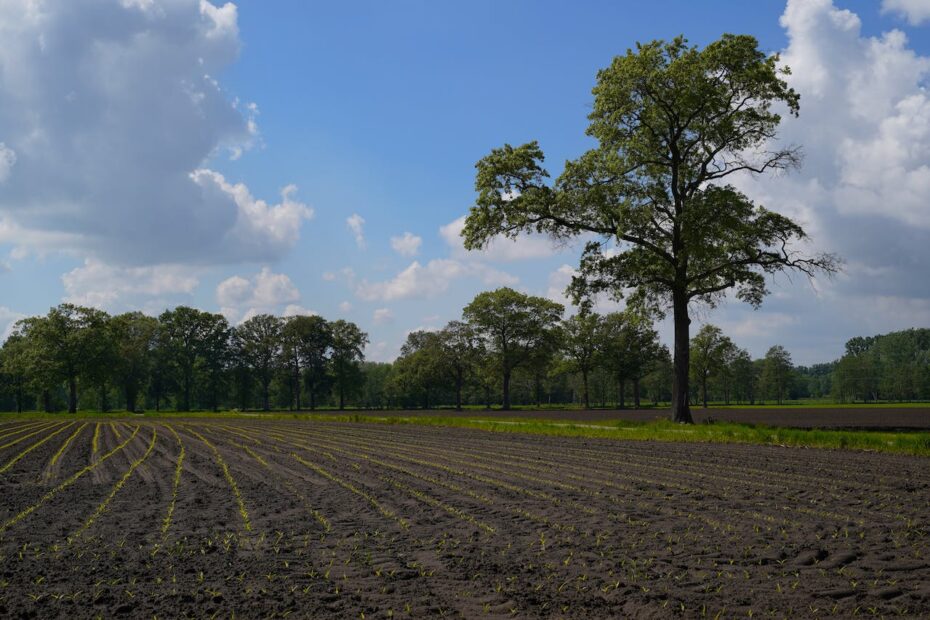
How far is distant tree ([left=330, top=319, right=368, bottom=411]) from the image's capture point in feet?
381

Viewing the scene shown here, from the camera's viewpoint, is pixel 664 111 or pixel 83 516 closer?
pixel 83 516

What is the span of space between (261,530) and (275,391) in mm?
118534

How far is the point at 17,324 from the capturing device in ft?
317

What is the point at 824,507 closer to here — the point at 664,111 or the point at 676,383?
the point at 676,383

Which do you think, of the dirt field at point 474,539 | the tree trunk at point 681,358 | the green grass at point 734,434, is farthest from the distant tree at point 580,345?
the dirt field at point 474,539

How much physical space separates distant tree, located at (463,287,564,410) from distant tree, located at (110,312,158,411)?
4874cm

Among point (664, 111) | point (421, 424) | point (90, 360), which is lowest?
point (421, 424)

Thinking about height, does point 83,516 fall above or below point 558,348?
below

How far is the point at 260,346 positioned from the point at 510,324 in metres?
43.4

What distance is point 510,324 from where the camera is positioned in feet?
328

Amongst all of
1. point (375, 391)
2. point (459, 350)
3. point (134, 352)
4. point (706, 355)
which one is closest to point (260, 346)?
point (134, 352)

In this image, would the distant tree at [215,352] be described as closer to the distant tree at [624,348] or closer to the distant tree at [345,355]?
the distant tree at [345,355]

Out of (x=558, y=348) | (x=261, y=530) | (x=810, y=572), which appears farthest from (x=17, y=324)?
(x=810, y=572)

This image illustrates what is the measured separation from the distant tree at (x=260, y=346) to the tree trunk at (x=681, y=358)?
89499mm
